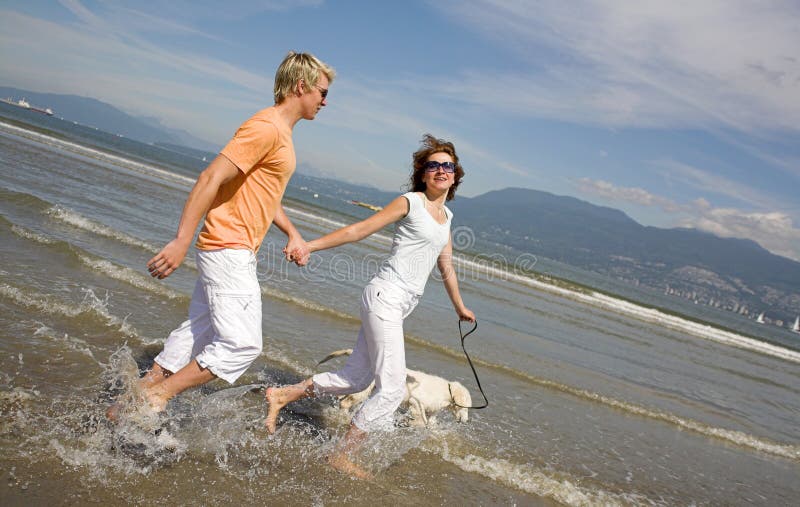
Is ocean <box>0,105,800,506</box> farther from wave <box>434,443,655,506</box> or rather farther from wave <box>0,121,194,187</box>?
wave <box>0,121,194,187</box>

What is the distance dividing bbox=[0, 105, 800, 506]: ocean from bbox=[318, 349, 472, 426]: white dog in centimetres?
18

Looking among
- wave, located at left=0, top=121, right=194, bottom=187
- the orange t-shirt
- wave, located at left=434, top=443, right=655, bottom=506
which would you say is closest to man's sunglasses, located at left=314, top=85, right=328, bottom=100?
the orange t-shirt

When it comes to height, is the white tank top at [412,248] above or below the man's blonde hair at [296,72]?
below

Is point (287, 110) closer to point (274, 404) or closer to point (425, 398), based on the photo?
point (274, 404)

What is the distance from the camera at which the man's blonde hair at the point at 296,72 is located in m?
3.24

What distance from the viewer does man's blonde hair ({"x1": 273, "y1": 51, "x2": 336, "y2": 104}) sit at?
3236 mm

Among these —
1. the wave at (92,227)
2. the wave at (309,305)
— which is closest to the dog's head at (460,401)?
the wave at (309,305)

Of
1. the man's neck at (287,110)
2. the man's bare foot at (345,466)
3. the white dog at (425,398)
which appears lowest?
the man's bare foot at (345,466)

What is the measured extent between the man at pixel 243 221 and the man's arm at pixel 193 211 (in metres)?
0.03

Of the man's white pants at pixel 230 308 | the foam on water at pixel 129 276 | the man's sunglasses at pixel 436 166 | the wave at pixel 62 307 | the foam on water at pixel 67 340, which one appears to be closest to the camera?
the man's white pants at pixel 230 308

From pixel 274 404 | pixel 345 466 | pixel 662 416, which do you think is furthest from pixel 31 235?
pixel 662 416

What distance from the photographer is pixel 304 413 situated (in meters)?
4.98

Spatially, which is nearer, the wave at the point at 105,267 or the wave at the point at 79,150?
the wave at the point at 105,267

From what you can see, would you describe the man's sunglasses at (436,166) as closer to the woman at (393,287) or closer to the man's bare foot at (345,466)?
the woman at (393,287)
